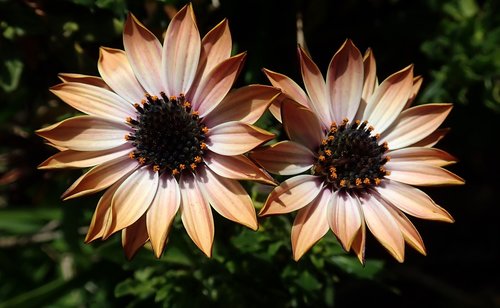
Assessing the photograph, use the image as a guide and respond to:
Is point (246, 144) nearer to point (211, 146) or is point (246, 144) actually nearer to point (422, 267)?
point (211, 146)

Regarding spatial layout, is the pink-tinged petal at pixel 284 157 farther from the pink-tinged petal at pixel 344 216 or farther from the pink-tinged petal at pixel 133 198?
the pink-tinged petal at pixel 133 198

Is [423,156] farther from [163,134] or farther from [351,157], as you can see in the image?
[163,134]

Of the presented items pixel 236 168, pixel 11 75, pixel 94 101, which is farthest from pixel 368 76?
pixel 11 75

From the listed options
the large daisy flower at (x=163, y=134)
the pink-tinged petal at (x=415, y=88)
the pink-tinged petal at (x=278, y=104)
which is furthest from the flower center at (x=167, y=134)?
the pink-tinged petal at (x=415, y=88)

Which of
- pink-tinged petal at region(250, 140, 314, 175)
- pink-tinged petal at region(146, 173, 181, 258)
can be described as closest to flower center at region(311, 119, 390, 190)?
pink-tinged petal at region(250, 140, 314, 175)

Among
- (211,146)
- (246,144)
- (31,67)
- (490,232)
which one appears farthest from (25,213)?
(490,232)
